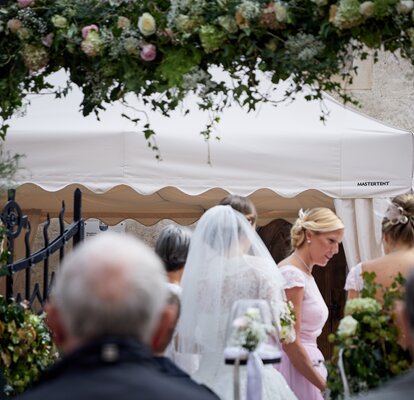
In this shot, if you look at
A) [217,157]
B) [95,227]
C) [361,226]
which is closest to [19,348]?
[217,157]

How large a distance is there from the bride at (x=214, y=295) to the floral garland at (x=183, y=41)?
704 millimetres

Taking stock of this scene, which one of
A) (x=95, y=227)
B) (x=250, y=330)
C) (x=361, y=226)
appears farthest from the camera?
(x=95, y=227)

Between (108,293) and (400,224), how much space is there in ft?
12.3

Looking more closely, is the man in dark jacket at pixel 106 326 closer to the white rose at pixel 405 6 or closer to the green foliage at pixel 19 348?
the white rose at pixel 405 6

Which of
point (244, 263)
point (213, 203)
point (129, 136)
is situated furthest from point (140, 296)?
point (213, 203)

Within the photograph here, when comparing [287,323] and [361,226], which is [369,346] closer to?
[287,323]

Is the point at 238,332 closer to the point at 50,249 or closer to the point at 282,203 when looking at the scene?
the point at 50,249

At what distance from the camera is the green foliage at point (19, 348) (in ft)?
19.5

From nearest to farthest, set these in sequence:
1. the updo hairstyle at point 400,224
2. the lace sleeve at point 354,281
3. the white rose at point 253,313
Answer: the white rose at point 253,313
the updo hairstyle at point 400,224
the lace sleeve at point 354,281

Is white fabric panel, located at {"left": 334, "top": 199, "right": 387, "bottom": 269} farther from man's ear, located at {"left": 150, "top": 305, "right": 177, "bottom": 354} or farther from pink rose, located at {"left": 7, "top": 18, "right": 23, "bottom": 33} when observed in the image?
man's ear, located at {"left": 150, "top": 305, "right": 177, "bottom": 354}

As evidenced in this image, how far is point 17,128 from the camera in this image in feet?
27.9

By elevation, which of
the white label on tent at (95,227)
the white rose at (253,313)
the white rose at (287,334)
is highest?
the white label on tent at (95,227)

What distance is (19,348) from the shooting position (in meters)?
5.98

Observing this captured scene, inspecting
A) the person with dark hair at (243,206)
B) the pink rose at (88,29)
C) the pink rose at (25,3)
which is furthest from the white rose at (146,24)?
the person with dark hair at (243,206)
